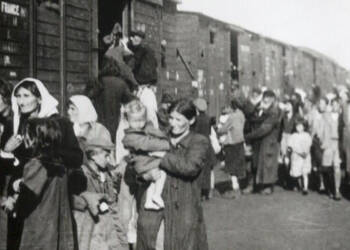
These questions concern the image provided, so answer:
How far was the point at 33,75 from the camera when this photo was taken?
9938 millimetres

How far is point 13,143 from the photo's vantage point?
476 cm

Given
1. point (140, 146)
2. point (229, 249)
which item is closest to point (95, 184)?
point (140, 146)

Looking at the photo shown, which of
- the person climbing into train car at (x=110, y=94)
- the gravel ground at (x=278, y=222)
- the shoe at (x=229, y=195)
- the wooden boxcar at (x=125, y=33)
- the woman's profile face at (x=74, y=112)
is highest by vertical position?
the wooden boxcar at (x=125, y=33)

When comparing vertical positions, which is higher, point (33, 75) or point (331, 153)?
point (33, 75)

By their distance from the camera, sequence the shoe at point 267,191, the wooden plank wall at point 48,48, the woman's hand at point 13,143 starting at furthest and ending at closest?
1. the shoe at point 267,191
2. the wooden plank wall at point 48,48
3. the woman's hand at point 13,143

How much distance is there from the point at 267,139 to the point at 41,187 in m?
7.56

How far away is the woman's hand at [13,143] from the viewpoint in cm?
476

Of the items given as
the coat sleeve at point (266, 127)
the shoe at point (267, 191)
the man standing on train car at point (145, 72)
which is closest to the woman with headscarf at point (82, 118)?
the man standing on train car at point (145, 72)

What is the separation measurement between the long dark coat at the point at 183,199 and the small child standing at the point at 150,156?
0.08 metres

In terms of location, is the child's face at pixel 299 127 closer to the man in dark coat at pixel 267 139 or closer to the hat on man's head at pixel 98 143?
the man in dark coat at pixel 267 139

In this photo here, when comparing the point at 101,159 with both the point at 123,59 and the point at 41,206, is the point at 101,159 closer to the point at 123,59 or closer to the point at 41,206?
the point at 41,206

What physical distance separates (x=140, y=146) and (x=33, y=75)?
548cm

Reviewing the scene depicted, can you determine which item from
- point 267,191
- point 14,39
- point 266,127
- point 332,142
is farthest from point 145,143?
point 267,191

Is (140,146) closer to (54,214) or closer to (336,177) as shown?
(54,214)
